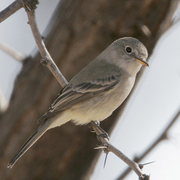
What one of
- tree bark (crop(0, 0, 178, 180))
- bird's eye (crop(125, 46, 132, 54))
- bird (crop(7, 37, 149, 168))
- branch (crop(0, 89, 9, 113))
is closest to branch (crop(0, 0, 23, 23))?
bird (crop(7, 37, 149, 168))

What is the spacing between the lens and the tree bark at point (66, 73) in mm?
5992

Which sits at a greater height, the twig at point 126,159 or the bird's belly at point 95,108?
the bird's belly at point 95,108

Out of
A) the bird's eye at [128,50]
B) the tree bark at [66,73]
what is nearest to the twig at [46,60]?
the bird's eye at [128,50]

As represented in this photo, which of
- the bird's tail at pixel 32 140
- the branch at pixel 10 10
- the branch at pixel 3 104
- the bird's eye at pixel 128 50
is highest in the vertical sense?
the branch at pixel 10 10

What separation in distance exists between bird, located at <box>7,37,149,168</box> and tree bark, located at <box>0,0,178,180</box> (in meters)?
0.48

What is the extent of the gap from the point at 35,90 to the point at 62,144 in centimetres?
94

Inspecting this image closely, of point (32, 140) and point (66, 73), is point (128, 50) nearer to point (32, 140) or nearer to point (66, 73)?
point (66, 73)

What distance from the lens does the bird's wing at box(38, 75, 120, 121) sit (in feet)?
16.5

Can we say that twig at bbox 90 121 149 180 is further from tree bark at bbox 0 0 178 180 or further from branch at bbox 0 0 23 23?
tree bark at bbox 0 0 178 180

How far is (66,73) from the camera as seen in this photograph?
607cm

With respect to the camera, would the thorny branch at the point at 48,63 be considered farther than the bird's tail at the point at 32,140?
No

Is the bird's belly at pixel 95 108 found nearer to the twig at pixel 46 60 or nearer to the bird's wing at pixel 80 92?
the bird's wing at pixel 80 92

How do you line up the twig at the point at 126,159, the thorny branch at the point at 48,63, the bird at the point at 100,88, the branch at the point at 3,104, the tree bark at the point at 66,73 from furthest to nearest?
the branch at the point at 3,104
the tree bark at the point at 66,73
the bird at the point at 100,88
the thorny branch at the point at 48,63
the twig at the point at 126,159

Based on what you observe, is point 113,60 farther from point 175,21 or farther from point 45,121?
point 45,121
